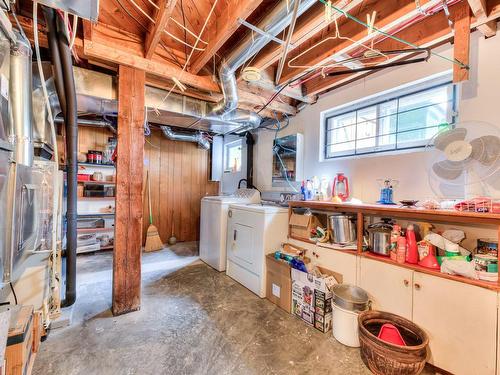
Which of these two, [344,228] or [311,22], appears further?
[344,228]

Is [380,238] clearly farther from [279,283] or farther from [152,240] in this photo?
[152,240]

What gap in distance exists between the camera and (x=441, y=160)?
5.69 ft

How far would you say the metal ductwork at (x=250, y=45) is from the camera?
1.34 meters

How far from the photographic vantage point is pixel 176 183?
175 inches

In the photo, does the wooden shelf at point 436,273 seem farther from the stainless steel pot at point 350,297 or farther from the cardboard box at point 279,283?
the cardboard box at point 279,283

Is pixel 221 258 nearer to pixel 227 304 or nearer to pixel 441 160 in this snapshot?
pixel 227 304

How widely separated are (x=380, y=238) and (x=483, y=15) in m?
1.59

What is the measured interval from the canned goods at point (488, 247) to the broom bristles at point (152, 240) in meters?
4.05

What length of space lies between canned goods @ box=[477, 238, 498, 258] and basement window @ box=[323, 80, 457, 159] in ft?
2.76

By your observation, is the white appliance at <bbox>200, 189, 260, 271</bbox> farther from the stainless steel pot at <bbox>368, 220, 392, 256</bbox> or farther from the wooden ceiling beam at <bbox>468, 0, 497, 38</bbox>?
the wooden ceiling beam at <bbox>468, 0, 497, 38</bbox>

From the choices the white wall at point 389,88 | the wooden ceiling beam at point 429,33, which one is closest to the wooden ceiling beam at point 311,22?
the wooden ceiling beam at point 429,33

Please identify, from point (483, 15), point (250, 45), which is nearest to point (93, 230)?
point (250, 45)

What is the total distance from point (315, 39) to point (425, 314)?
2.29 metres

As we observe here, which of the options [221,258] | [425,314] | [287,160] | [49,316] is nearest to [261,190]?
[287,160]
